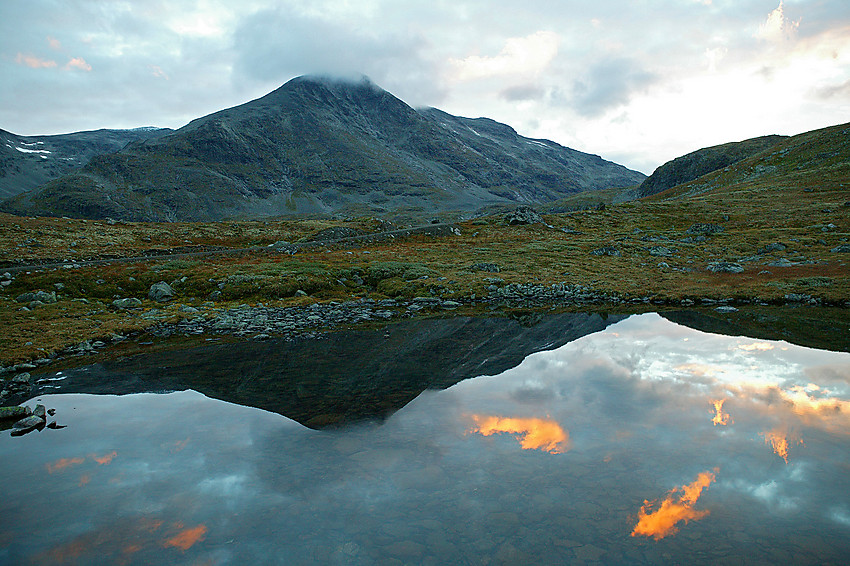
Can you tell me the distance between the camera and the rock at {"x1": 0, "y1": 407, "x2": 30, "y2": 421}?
15.3m

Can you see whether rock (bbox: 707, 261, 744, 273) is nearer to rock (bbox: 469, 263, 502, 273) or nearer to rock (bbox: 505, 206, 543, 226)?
rock (bbox: 469, 263, 502, 273)

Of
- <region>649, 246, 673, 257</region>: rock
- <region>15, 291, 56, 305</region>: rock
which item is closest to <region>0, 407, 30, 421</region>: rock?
<region>15, 291, 56, 305</region>: rock

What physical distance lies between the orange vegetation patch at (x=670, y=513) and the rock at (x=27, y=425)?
1828 cm

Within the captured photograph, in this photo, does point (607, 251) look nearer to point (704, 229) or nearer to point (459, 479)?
point (704, 229)

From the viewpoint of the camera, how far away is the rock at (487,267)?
48.6 m

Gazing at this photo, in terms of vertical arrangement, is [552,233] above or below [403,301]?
above

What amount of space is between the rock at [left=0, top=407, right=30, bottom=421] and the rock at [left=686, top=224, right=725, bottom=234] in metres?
76.4

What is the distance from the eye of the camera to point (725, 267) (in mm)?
45188

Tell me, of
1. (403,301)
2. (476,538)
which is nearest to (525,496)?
(476,538)

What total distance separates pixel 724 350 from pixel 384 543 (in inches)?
829

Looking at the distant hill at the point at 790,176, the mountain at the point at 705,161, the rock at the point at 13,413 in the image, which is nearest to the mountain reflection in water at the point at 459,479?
the rock at the point at 13,413

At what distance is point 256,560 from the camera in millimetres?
8547

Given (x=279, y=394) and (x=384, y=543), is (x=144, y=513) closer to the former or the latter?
(x=384, y=543)

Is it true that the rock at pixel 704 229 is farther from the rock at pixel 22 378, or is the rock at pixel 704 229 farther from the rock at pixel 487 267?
the rock at pixel 22 378
